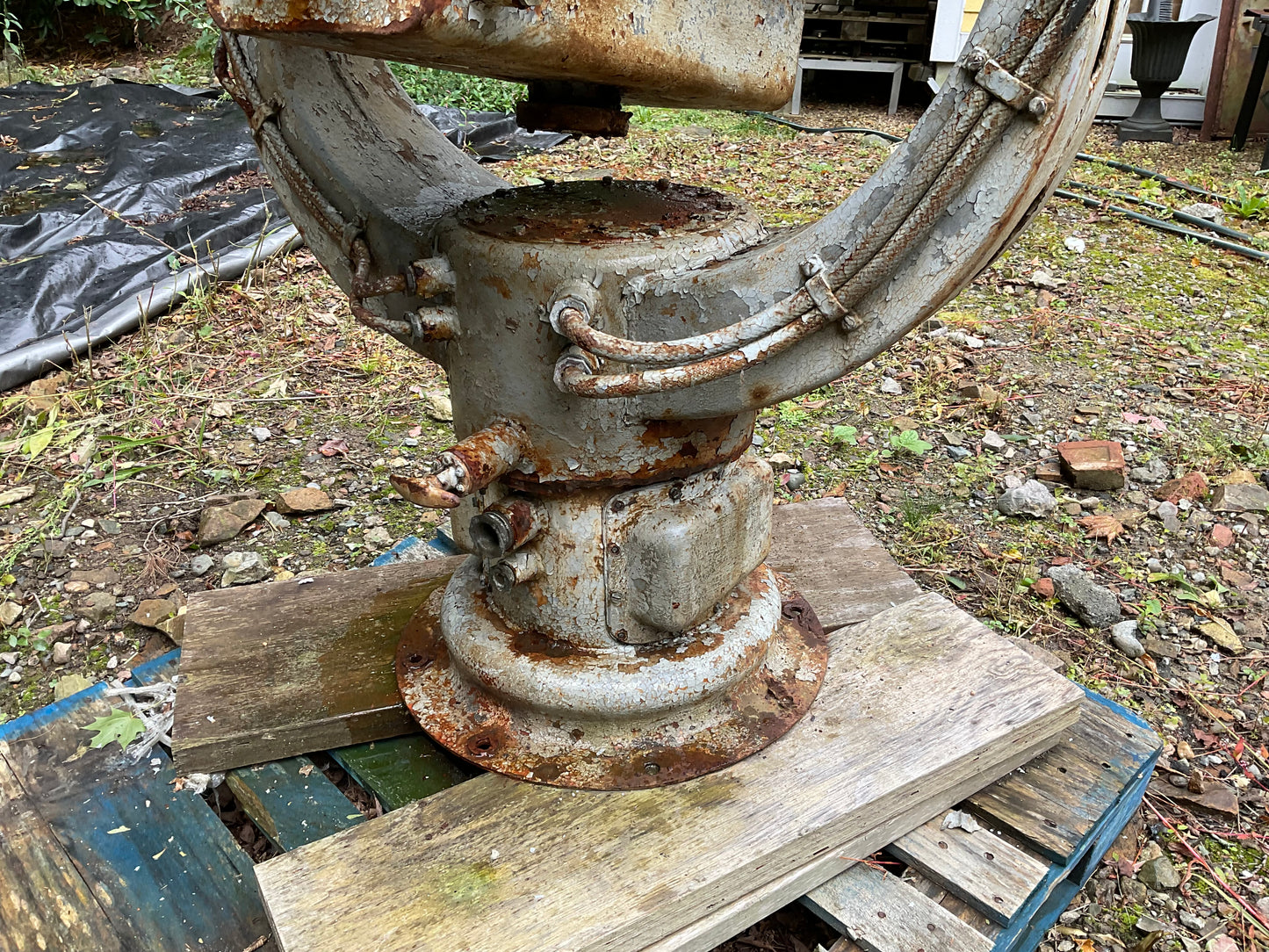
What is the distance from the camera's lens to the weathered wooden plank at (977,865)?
1231 mm

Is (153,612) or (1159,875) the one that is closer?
(1159,875)

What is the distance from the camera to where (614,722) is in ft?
4.38

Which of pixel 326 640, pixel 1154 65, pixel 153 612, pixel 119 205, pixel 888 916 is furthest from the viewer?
pixel 1154 65

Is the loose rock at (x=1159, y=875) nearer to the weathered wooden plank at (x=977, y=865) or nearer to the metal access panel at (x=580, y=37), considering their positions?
the weathered wooden plank at (x=977, y=865)

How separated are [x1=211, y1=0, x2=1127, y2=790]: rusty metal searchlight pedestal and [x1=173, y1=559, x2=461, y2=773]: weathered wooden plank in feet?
0.25

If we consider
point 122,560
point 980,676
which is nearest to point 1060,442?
point 980,676

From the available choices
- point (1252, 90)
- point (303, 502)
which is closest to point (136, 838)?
point (303, 502)

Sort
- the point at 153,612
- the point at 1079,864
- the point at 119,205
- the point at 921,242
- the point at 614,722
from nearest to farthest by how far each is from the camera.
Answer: the point at 921,242 → the point at 614,722 → the point at 1079,864 → the point at 153,612 → the point at 119,205

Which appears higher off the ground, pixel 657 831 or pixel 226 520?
pixel 657 831

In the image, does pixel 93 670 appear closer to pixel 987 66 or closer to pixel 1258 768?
pixel 987 66

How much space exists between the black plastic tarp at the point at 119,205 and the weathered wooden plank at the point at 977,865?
2.93 m

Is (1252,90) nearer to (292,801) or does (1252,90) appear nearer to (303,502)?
(303,502)

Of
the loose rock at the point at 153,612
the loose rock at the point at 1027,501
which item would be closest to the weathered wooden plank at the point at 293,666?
the loose rock at the point at 153,612

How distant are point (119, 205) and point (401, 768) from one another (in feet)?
11.2
